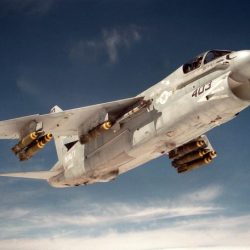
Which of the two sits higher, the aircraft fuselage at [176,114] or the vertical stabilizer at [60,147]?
the vertical stabilizer at [60,147]

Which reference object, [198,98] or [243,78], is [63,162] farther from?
[243,78]

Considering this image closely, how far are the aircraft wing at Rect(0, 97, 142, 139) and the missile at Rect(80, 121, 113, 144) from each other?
343mm

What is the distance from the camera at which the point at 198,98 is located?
Answer: 15.6 m

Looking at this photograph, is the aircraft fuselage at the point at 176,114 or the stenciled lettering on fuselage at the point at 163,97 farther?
the stenciled lettering on fuselage at the point at 163,97

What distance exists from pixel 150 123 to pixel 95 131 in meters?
2.86

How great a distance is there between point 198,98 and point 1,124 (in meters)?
9.25

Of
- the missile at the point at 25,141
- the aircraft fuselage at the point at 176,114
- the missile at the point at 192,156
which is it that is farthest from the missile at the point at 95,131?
the missile at the point at 192,156

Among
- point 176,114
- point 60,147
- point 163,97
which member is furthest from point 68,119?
point 176,114

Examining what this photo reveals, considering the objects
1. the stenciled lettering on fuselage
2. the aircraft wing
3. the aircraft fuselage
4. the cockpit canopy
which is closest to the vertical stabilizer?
the aircraft fuselage

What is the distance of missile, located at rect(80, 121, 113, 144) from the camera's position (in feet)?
59.0

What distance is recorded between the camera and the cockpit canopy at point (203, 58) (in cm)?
1606

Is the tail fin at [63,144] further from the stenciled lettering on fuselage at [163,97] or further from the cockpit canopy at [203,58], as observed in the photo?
the cockpit canopy at [203,58]

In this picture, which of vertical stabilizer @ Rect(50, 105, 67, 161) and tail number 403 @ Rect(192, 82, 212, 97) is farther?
vertical stabilizer @ Rect(50, 105, 67, 161)

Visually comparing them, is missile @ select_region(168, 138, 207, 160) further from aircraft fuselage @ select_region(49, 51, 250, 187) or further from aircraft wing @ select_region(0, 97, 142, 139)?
aircraft wing @ select_region(0, 97, 142, 139)
